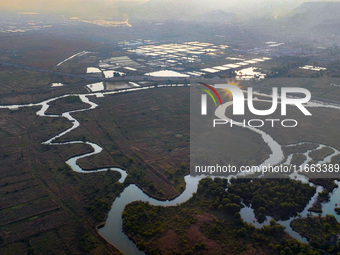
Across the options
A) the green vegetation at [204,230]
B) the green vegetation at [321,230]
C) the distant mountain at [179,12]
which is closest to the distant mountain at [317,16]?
the distant mountain at [179,12]

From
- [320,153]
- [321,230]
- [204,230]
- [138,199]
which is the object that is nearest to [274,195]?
[321,230]

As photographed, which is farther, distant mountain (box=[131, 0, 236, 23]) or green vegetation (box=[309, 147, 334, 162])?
distant mountain (box=[131, 0, 236, 23])

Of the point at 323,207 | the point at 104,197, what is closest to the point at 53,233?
the point at 104,197

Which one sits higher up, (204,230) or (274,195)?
(274,195)

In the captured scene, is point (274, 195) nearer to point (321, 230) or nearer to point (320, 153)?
point (321, 230)

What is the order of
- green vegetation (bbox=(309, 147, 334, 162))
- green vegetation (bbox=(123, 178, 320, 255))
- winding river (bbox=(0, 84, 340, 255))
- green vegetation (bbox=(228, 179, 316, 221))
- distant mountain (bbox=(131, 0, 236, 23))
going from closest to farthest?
green vegetation (bbox=(123, 178, 320, 255))
winding river (bbox=(0, 84, 340, 255))
green vegetation (bbox=(228, 179, 316, 221))
green vegetation (bbox=(309, 147, 334, 162))
distant mountain (bbox=(131, 0, 236, 23))

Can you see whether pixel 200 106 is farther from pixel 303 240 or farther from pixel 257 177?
pixel 303 240

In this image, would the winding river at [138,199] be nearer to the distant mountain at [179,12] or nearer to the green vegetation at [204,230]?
the green vegetation at [204,230]

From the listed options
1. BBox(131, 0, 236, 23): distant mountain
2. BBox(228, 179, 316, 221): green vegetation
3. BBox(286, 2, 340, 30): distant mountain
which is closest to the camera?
BBox(228, 179, 316, 221): green vegetation

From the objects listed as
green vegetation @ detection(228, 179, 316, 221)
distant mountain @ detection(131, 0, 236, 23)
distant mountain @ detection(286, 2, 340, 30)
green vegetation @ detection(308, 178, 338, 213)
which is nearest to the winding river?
green vegetation @ detection(308, 178, 338, 213)

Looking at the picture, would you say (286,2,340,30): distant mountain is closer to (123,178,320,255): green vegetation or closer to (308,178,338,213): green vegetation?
(308,178,338,213): green vegetation

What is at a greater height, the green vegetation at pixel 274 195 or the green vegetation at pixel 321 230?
the green vegetation at pixel 274 195
